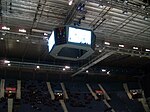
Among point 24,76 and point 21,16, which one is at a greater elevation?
point 21,16

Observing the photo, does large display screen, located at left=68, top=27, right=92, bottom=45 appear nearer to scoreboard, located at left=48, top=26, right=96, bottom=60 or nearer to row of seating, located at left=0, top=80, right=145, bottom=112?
scoreboard, located at left=48, top=26, right=96, bottom=60

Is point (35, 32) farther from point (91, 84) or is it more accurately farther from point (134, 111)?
point (134, 111)

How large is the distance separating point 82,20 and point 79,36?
4.52 meters

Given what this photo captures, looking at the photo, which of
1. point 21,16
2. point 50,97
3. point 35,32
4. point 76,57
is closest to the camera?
point 76,57

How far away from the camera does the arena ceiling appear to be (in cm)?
1054

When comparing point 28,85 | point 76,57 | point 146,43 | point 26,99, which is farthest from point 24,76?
point 76,57

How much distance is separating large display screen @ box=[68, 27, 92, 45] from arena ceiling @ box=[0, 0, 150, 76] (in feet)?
7.28

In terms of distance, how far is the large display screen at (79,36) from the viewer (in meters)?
7.71

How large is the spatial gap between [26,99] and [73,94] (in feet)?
14.0

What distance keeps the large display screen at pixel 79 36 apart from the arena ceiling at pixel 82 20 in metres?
2.22

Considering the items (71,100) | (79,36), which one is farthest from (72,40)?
(71,100)

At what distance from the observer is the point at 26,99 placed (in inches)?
699

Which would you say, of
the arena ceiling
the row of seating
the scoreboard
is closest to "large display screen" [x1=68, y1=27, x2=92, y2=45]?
the scoreboard

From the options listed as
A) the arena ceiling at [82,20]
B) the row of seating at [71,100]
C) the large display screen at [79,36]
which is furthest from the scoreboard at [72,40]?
the row of seating at [71,100]
